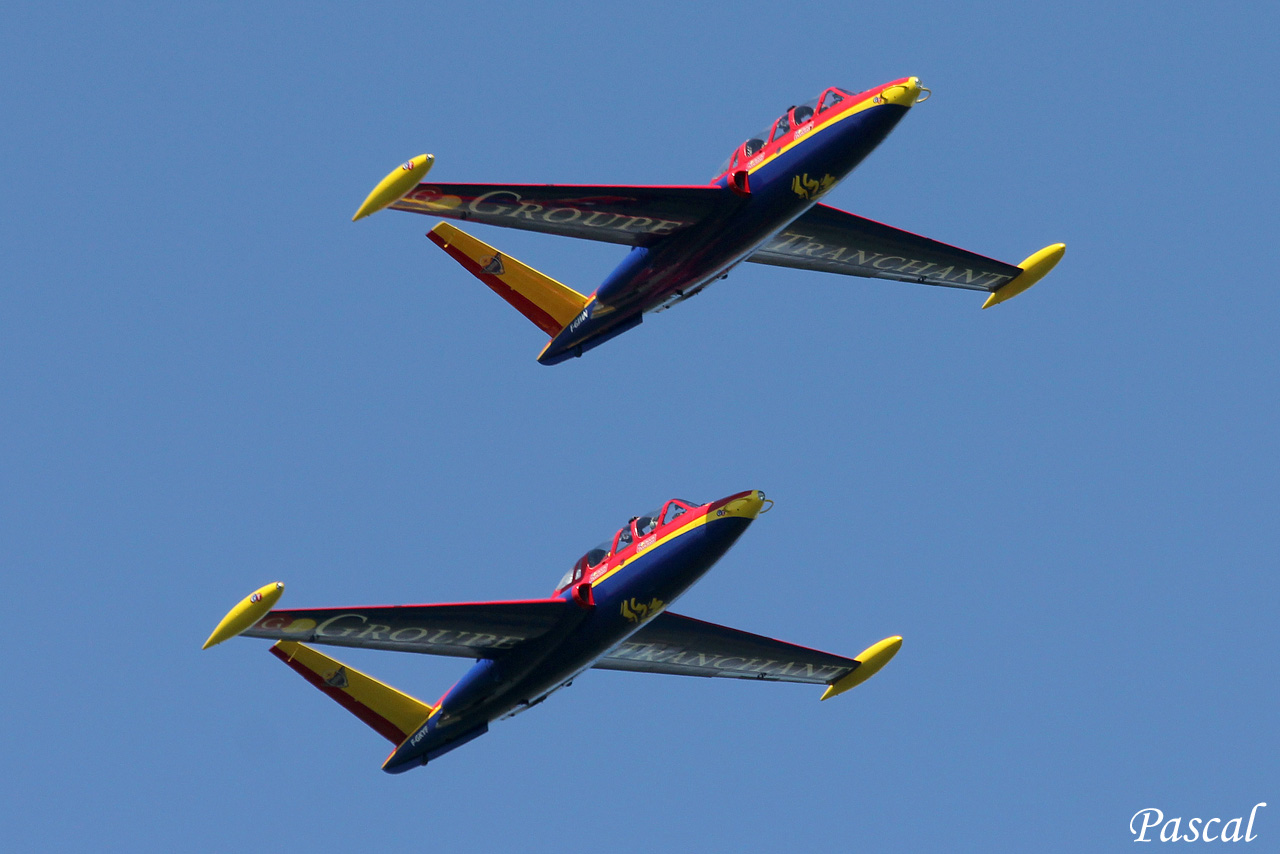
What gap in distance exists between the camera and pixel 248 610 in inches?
1870

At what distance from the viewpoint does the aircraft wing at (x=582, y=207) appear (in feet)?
173

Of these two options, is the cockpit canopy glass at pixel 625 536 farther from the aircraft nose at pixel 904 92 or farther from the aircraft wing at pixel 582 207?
A: the aircraft nose at pixel 904 92

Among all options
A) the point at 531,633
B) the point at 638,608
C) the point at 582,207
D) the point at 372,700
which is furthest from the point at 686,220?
the point at 372,700

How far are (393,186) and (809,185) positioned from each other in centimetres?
1237

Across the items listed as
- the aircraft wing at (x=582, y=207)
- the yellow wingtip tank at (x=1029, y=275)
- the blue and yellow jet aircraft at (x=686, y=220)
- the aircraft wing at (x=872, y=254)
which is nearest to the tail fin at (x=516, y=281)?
the blue and yellow jet aircraft at (x=686, y=220)

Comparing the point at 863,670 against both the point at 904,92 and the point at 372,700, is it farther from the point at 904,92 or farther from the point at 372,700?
the point at 904,92

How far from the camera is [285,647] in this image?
56188mm

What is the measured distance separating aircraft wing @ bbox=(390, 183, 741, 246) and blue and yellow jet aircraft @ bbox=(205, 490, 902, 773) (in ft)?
29.1

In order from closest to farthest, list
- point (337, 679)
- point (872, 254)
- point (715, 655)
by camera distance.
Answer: point (337, 679)
point (715, 655)
point (872, 254)

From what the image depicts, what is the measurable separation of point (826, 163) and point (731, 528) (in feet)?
36.4

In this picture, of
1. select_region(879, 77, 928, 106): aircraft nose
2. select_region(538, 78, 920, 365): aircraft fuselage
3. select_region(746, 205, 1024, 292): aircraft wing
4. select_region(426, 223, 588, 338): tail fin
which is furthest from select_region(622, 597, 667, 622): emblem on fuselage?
select_region(879, 77, 928, 106): aircraft nose

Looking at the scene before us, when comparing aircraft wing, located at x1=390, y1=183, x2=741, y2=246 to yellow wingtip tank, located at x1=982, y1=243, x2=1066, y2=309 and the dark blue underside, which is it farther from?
yellow wingtip tank, located at x1=982, y1=243, x2=1066, y2=309

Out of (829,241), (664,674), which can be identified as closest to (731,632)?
(664,674)

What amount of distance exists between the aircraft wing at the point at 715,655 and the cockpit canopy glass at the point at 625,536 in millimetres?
2934
